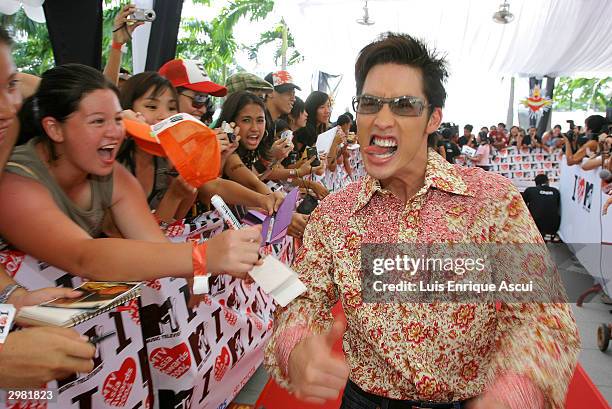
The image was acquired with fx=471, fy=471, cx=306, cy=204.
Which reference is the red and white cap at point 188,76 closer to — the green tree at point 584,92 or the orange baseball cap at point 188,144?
the orange baseball cap at point 188,144

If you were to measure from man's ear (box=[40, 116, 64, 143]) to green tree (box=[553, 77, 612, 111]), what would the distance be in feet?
169

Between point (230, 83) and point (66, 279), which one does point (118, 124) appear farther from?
point (230, 83)

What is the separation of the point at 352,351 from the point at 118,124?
123 cm

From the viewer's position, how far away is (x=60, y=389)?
1.50 meters

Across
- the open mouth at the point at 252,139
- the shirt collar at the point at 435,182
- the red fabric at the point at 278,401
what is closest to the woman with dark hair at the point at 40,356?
the shirt collar at the point at 435,182

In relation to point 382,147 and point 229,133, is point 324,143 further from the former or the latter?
point 382,147

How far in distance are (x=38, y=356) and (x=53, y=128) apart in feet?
3.22

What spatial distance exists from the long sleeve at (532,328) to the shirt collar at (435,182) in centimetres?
13

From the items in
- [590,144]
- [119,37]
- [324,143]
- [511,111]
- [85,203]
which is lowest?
[511,111]

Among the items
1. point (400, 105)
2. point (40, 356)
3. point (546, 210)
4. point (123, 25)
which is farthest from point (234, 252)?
point (546, 210)

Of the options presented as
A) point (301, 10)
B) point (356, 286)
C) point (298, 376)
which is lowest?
point (298, 376)

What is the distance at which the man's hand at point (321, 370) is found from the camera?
3.58 ft

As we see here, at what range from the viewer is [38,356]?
1.03m

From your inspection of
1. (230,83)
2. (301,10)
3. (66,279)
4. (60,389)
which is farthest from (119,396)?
(301,10)
